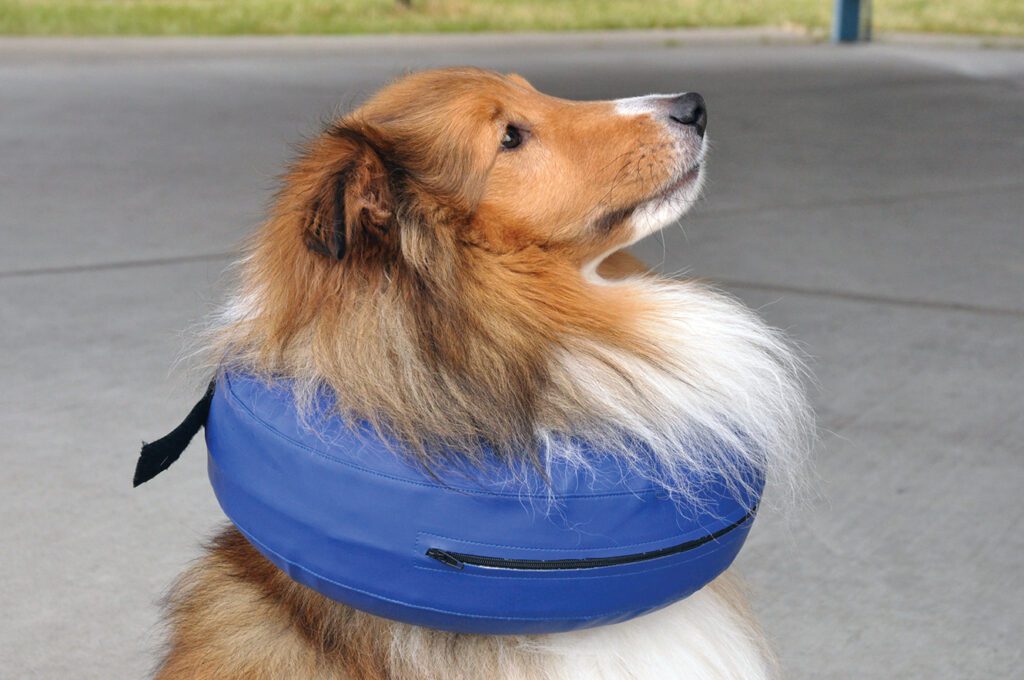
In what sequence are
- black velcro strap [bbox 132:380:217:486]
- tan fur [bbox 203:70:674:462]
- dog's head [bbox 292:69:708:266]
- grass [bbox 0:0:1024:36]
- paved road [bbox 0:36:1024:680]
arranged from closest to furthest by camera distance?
tan fur [bbox 203:70:674:462], dog's head [bbox 292:69:708:266], black velcro strap [bbox 132:380:217:486], paved road [bbox 0:36:1024:680], grass [bbox 0:0:1024:36]

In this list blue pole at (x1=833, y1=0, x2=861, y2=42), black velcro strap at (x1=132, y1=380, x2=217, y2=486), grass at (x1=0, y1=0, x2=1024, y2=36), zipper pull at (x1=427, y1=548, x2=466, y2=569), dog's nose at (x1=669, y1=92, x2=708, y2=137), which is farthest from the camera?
blue pole at (x1=833, y1=0, x2=861, y2=42)

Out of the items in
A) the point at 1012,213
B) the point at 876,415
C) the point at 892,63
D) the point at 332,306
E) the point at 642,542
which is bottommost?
the point at 892,63

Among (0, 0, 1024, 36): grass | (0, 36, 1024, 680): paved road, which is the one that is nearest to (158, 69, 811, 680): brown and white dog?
(0, 36, 1024, 680): paved road

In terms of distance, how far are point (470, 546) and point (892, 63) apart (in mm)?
15862

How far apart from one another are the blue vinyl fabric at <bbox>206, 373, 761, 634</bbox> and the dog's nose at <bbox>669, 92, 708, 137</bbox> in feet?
2.83

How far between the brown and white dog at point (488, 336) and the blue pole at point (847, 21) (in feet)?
59.9

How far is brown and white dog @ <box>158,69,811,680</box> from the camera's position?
7.79 ft

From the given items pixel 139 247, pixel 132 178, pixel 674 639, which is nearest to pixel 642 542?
pixel 674 639

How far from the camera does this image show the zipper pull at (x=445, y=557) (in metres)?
2.26

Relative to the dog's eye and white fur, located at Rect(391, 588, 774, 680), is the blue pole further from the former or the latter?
white fur, located at Rect(391, 588, 774, 680)

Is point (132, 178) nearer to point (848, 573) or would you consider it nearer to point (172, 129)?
point (172, 129)

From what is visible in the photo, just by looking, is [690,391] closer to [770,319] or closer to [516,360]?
[516,360]

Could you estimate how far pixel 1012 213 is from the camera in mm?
8039

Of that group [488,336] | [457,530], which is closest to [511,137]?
[488,336]
